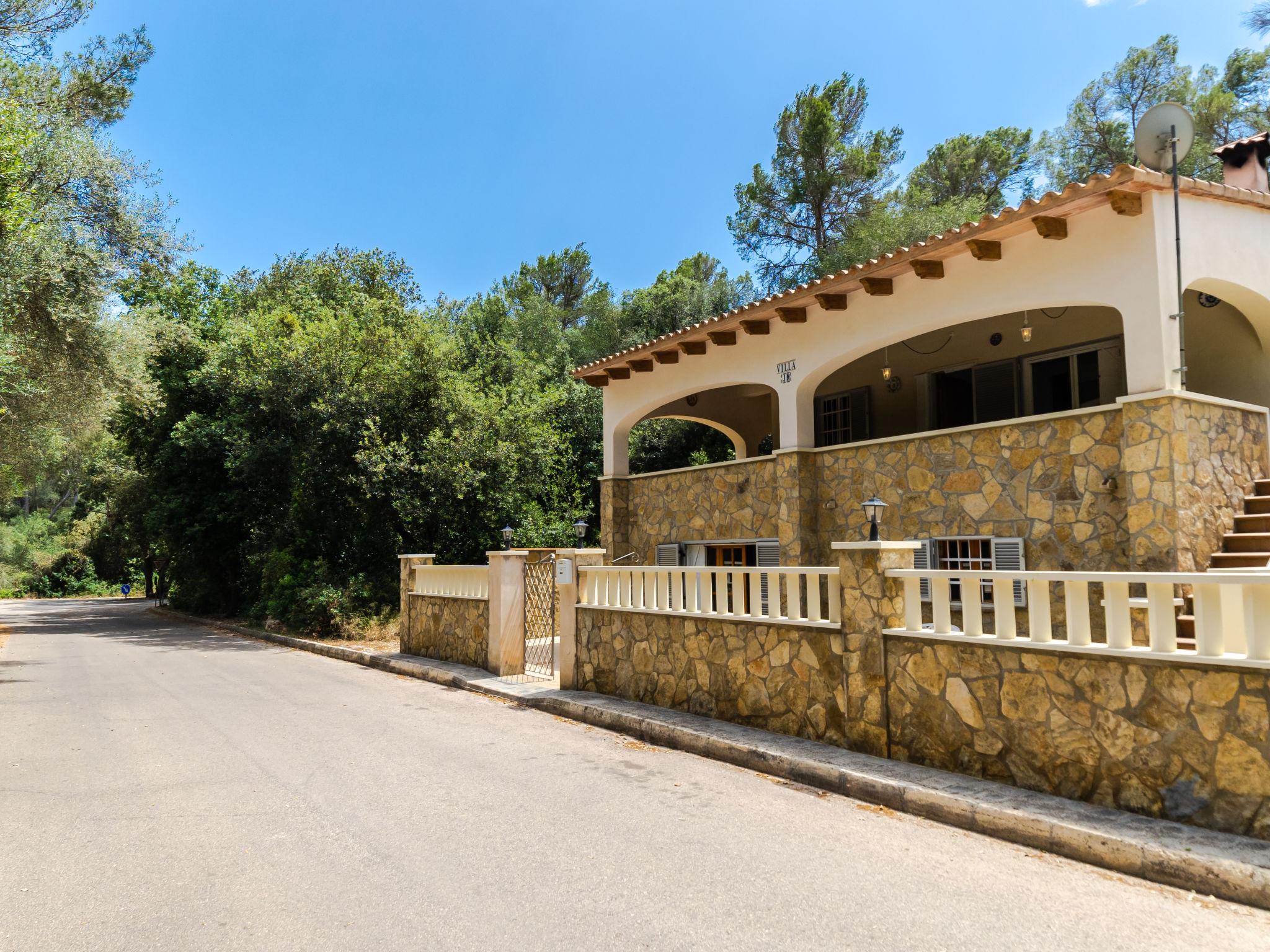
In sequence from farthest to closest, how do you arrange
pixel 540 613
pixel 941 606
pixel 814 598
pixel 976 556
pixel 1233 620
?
pixel 540 613, pixel 976 556, pixel 814 598, pixel 941 606, pixel 1233 620

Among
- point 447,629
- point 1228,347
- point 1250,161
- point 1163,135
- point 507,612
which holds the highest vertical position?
point 1250,161

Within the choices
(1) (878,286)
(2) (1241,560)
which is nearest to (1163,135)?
(1) (878,286)

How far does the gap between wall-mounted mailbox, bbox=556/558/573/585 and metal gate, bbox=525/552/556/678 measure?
3.67ft

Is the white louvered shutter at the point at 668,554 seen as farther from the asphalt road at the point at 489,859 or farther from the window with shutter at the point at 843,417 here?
the asphalt road at the point at 489,859

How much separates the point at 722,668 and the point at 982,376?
324 inches

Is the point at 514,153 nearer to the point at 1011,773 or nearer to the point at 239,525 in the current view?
the point at 239,525

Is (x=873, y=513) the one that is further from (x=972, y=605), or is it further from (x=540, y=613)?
(x=540, y=613)

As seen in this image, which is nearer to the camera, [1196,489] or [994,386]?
[1196,489]

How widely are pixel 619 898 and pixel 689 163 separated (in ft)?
108

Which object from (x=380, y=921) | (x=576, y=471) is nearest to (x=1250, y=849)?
(x=380, y=921)

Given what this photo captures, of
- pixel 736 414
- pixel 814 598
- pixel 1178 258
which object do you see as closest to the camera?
pixel 814 598

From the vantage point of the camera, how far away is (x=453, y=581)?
13648 millimetres

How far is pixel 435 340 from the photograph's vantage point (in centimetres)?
2078

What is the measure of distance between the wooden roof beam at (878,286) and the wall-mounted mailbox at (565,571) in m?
5.50
